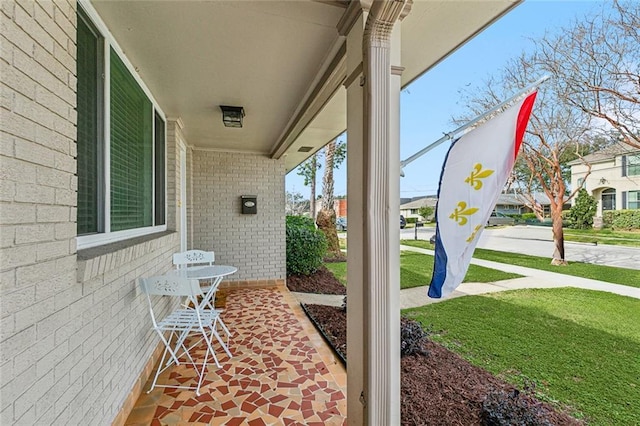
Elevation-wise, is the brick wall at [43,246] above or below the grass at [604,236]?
above

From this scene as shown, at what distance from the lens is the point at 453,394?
233 centimetres

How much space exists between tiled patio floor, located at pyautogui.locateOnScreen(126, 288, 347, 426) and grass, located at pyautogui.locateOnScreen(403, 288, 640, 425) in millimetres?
1658

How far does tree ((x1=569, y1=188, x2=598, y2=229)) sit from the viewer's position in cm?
926

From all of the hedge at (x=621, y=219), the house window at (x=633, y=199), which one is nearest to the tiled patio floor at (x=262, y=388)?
the house window at (x=633, y=199)

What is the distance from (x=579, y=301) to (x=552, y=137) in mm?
2923

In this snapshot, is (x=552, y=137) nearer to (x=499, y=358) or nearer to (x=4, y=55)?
(x=499, y=358)

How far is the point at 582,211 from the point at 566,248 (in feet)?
4.61

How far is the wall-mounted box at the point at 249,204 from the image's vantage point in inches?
214

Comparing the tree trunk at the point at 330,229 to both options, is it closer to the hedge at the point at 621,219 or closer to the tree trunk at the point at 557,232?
→ the tree trunk at the point at 557,232

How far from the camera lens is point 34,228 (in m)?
1.05

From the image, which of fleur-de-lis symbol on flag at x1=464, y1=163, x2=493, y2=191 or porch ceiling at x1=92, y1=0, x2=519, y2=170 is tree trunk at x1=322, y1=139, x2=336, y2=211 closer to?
porch ceiling at x1=92, y1=0, x2=519, y2=170

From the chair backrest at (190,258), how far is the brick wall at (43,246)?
1845 millimetres

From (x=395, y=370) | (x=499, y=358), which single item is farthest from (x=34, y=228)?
(x=499, y=358)

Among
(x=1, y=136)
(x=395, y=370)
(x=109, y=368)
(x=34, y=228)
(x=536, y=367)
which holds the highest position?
(x=1, y=136)
